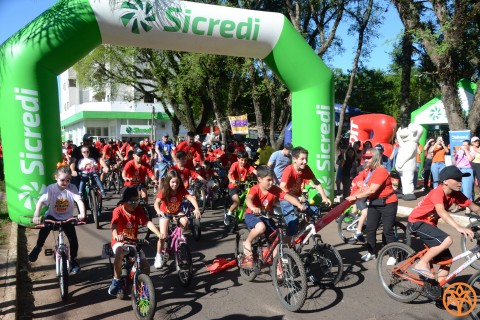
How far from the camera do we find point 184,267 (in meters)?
5.96

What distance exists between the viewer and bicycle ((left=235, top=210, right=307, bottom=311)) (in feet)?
16.3

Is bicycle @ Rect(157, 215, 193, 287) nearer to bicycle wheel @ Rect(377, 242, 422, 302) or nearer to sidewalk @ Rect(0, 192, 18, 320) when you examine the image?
sidewalk @ Rect(0, 192, 18, 320)

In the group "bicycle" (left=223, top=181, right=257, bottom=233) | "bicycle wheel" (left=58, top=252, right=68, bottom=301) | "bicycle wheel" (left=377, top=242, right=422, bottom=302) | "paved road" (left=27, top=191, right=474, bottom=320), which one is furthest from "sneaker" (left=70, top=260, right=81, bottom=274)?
"bicycle wheel" (left=377, top=242, right=422, bottom=302)

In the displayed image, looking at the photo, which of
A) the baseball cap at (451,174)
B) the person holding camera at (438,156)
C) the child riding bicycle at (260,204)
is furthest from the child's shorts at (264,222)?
the person holding camera at (438,156)

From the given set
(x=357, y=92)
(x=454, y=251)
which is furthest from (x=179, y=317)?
(x=357, y=92)

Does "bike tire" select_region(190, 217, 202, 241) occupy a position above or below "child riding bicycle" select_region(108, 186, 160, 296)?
below

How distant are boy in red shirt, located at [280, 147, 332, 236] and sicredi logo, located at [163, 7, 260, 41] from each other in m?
4.66

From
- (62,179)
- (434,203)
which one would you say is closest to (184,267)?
(62,179)

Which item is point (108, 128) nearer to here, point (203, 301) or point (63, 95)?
point (63, 95)

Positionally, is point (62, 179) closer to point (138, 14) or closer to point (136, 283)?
point (136, 283)

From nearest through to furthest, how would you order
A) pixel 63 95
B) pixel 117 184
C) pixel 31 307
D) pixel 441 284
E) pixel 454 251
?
pixel 441 284, pixel 31 307, pixel 454 251, pixel 117 184, pixel 63 95

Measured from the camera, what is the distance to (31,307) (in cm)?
532

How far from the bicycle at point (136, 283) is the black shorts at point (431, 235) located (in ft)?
10.2

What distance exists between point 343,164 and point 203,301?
7.39 meters
